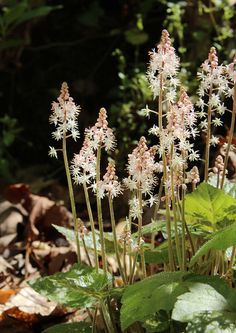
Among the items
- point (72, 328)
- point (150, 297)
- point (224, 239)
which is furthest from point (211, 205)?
point (72, 328)

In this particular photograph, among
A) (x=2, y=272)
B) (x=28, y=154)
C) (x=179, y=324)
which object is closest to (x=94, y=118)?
(x=28, y=154)

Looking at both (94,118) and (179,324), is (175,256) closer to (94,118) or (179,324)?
Answer: (179,324)

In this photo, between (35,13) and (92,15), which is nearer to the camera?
(35,13)

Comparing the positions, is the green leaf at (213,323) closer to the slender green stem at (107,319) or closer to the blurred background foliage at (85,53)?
the slender green stem at (107,319)

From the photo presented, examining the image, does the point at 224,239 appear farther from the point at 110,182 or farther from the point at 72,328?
the point at 72,328

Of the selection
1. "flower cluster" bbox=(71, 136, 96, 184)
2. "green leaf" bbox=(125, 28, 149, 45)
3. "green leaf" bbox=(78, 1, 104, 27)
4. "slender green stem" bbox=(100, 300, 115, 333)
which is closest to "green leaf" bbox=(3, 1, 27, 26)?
"green leaf" bbox=(78, 1, 104, 27)

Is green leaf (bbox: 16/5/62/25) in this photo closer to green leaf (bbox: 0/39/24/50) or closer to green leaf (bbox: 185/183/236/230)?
green leaf (bbox: 0/39/24/50)
